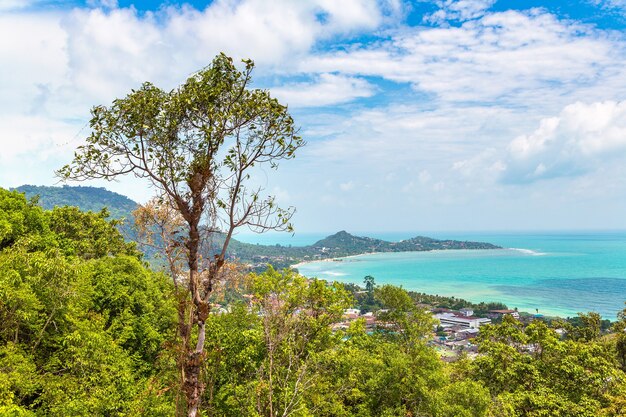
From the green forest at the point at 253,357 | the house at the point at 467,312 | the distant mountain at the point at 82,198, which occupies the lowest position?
the house at the point at 467,312

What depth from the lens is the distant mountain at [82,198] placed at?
161750 millimetres

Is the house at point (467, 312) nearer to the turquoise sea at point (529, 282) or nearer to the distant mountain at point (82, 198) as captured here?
the turquoise sea at point (529, 282)

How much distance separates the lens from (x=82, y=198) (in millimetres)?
177000

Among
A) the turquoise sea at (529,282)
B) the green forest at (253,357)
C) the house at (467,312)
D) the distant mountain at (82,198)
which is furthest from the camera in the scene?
the distant mountain at (82,198)

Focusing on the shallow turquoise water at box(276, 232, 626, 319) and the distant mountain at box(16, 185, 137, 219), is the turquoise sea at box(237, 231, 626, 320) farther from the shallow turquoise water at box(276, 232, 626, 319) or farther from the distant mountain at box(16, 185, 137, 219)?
the distant mountain at box(16, 185, 137, 219)

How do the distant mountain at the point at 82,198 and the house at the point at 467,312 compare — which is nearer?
the house at the point at 467,312

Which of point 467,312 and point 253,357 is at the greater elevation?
point 253,357

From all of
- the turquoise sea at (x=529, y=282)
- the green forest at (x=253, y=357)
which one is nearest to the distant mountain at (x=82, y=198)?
the turquoise sea at (x=529, y=282)

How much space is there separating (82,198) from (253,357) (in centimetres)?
19683

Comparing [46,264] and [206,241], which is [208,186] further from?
[46,264]

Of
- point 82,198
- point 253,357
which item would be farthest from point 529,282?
point 82,198

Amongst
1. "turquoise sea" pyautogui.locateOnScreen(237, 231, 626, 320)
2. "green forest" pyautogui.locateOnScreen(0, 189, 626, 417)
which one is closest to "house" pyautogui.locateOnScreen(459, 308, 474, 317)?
"turquoise sea" pyautogui.locateOnScreen(237, 231, 626, 320)

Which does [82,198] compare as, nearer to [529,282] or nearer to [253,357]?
[529,282]

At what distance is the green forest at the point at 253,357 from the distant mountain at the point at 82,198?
518 ft
